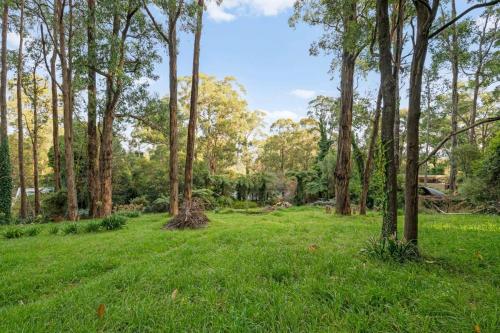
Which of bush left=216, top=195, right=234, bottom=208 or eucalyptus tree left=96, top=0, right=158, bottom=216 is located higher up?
eucalyptus tree left=96, top=0, right=158, bottom=216

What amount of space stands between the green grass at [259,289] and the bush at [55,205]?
30.8 feet

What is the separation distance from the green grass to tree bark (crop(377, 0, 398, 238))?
634mm

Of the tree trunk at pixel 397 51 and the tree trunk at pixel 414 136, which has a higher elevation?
the tree trunk at pixel 397 51

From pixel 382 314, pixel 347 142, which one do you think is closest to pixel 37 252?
pixel 382 314

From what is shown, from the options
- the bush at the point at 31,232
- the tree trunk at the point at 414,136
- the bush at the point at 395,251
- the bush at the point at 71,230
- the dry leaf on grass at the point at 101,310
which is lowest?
the bush at the point at 31,232

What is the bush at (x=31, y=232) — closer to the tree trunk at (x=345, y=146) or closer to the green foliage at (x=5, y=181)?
the green foliage at (x=5, y=181)

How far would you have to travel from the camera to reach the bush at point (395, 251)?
Result: 3.33 metres

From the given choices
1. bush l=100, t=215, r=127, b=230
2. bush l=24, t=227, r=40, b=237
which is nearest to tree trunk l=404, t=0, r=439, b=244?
bush l=100, t=215, r=127, b=230

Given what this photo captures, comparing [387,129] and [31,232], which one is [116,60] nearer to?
[31,232]

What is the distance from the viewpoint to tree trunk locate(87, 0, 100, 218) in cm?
937

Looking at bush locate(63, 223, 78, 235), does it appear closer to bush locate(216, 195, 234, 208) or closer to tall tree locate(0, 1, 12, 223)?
tall tree locate(0, 1, 12, 223)

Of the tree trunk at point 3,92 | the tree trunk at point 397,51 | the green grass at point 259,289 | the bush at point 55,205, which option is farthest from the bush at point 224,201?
the green grass at point 259,289

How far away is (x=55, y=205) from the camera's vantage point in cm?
1237

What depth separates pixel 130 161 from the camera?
19.0m
